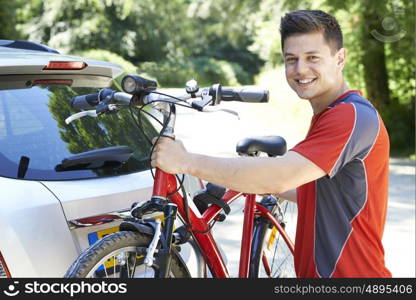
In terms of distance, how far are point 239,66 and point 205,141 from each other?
26944 millimetres

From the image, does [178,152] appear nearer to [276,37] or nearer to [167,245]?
[167,245]

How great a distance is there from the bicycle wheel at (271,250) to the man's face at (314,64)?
4.07 ft

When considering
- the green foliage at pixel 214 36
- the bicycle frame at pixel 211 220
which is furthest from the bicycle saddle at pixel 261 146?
the green foliage at pixel 214 36

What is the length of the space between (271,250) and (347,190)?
55.8 inches

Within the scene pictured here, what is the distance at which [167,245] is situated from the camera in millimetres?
2809

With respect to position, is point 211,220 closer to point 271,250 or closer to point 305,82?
point 271,250

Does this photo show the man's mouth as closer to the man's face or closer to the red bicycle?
the man's face

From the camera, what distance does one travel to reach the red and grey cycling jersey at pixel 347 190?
2.49 meters

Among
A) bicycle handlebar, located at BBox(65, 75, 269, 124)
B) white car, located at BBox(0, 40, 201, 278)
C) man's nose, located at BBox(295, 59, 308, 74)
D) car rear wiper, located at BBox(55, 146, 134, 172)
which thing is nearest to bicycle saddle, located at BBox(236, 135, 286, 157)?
white car, located at BBox(0, 40, 201, 278)

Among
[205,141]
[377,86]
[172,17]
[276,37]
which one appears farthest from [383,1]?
[172,17]

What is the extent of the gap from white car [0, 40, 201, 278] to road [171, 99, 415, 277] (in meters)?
0.90

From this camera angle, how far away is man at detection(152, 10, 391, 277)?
249 cm

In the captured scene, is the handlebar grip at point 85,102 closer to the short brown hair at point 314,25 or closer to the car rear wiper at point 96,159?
the car rear wiper at point 96,159

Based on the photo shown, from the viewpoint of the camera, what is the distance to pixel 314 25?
8.66 ft
